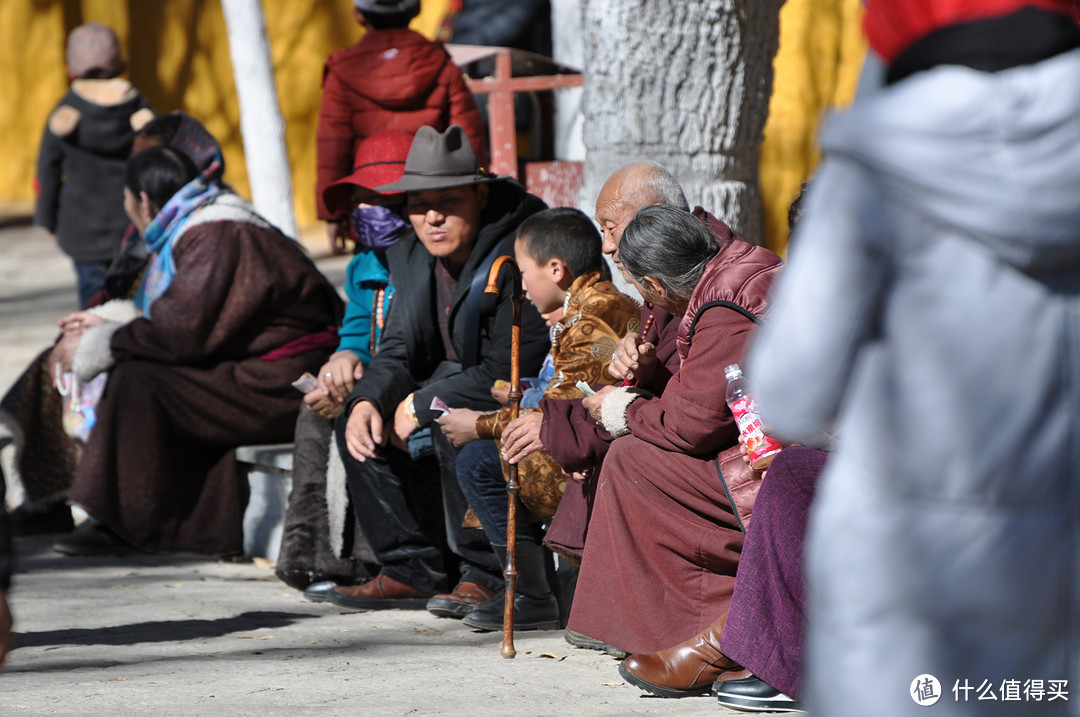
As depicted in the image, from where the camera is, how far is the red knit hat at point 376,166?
5.43 metres

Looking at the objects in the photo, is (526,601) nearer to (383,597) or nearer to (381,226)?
(383,597)

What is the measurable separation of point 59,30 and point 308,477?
12.1 m

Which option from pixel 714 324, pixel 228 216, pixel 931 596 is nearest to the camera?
pixel 931 596

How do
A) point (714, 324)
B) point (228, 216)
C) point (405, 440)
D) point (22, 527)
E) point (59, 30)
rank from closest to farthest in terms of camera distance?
point (714, 324) < point (405, 440) < point (228, 216) < point (22, 527) < point (59, 30)

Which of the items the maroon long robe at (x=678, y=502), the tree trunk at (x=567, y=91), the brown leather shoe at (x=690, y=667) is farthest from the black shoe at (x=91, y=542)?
the tree trunk at (x=567, y=91)

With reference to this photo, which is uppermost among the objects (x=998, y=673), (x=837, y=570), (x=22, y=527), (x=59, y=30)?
(x=59, y=30)

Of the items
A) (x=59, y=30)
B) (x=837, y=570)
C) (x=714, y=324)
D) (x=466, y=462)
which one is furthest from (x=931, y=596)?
(x=59, y=30)

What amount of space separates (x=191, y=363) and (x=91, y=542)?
0.91m

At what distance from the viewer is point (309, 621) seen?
4.77 metres

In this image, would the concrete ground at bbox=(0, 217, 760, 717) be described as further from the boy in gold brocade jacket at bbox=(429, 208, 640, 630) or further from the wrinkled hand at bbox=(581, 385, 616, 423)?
the wrinkled hand at bbox=(581, 385, 616, 423)

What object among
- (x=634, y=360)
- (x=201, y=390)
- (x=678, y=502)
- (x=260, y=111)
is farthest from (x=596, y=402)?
(x=260, y=111)

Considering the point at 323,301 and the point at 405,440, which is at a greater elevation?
the point at 323,301

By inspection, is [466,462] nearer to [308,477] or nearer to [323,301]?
[308,477]

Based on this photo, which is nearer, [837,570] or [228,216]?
[837,570]
